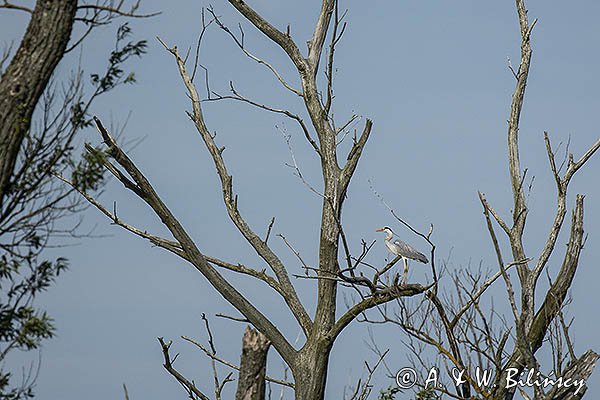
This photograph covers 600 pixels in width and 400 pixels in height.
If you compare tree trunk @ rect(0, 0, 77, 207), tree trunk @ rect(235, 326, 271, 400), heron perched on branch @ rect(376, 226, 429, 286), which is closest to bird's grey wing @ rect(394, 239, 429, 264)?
heron perched on branch @ rect(376, 226, 429, 286)

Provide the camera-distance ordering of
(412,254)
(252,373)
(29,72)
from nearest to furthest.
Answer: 1. (29,72)
2. (252,373)
3. (412,254)

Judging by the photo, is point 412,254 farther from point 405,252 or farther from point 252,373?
point 252,373

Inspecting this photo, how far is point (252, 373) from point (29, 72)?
3.28 m

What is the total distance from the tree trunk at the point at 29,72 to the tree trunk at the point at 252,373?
3.04 m

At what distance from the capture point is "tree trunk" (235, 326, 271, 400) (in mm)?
7301

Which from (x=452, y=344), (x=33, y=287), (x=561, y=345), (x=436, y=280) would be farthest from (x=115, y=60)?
(x=561, y=345)

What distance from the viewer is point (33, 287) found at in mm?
5062

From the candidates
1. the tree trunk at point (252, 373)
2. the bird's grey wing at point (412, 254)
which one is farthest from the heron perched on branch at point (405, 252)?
the tree trunk at point (252, 373)

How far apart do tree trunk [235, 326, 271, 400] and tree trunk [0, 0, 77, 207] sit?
9.97 feet

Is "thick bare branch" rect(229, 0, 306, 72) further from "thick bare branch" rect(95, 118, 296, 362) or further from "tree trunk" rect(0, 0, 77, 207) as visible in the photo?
"tree trunk" rect(0, 0, 77, 207)

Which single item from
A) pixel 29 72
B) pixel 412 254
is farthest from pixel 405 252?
pixel 29 72

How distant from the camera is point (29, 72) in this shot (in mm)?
4781

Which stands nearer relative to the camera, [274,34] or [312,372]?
[312,372]

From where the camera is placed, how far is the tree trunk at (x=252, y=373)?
287 inches
